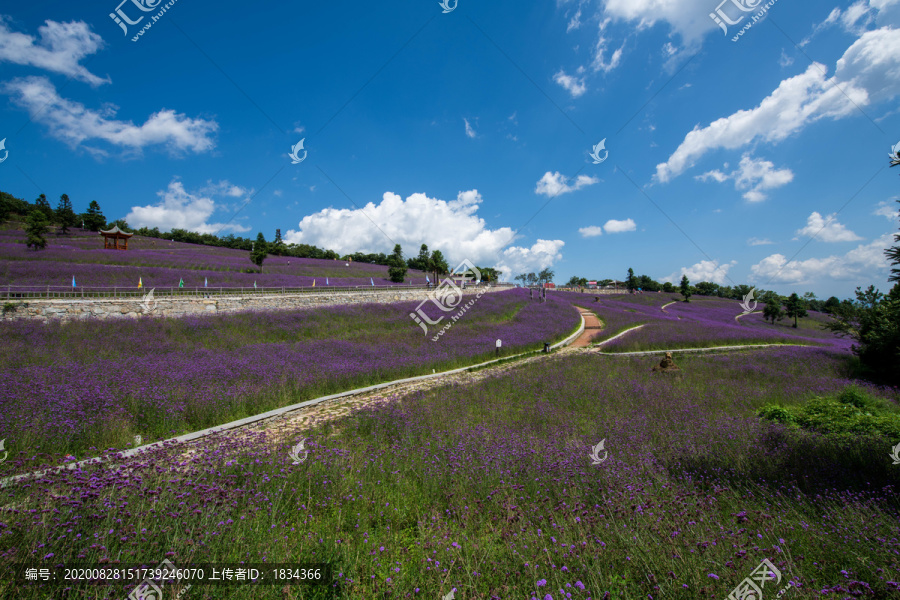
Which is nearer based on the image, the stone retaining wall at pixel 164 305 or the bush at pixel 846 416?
the bush at pixel 846 416

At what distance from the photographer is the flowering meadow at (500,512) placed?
300 cm

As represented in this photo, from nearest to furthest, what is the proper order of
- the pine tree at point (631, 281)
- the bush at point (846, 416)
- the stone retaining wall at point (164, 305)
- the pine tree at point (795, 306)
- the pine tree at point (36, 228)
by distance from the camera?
the bush at point (846, 416), the stone retaining wall at point (164, 305), the pine tree at point (36, 228), the pine tree at point (795, 306), the pine tree at point (631, 281)

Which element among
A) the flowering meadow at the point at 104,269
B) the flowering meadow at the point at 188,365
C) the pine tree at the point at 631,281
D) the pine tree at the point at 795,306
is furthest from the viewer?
the pine tree at the point at 631,281

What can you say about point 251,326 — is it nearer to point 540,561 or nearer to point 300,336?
point 300,336

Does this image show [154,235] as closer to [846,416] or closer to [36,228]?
[36,228]

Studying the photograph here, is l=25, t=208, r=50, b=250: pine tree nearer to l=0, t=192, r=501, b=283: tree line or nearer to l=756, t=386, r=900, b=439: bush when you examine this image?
l=0, t=192, r=501, b=283: tree line

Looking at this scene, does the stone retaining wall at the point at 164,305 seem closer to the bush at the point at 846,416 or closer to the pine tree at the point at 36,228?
the pine tree at the point at 36,228

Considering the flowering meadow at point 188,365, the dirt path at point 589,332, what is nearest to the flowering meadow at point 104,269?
the flowering meadow at point 188,365

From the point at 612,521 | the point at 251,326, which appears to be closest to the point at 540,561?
the point at 612,521

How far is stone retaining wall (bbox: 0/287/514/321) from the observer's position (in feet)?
58.6

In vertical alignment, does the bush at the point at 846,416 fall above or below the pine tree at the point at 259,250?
below

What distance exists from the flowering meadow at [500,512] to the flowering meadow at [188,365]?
186cm

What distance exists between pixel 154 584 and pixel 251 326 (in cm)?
2165

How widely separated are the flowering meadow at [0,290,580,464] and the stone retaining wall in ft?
5.75
